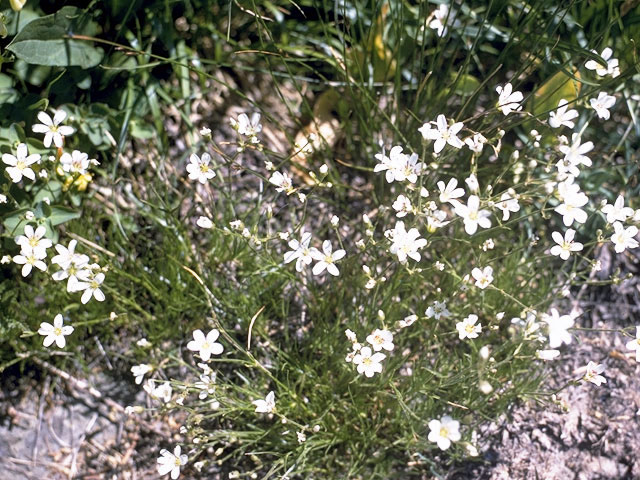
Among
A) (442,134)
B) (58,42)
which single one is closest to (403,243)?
(442,134)

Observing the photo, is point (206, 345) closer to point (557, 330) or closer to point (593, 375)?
point (557, 330)

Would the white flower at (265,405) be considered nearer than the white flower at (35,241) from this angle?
Yes

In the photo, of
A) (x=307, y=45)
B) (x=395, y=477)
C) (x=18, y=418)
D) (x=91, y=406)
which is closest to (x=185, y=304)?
(x=91, y=406)

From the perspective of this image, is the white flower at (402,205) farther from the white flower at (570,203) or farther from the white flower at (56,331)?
the white flower at (56,331)

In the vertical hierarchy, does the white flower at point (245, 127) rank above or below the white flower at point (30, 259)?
above

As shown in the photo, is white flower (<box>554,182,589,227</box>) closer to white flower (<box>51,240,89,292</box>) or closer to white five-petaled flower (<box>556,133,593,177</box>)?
white five-petaled flower (<box>556,133,593,177</box>)

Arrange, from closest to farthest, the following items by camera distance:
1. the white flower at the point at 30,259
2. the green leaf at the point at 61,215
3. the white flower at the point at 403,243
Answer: the white flower at the point at 403,243, the white flower at the point at 30,259, the green leaf at the point at 61,215

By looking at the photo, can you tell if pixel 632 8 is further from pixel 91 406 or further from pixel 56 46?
pixel 91 406

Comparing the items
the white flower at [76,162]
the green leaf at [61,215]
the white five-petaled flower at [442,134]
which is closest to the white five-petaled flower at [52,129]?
the white flower at [76,162]
